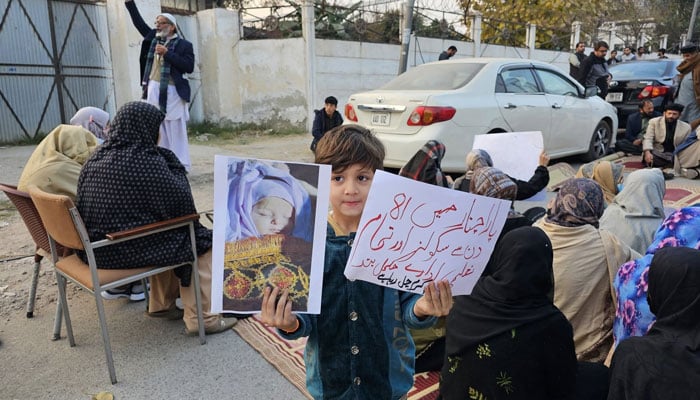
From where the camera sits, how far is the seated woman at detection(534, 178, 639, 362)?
8.40ft

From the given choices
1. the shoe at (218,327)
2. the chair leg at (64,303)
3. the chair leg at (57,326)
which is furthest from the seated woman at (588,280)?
the chair leg at (57,326)

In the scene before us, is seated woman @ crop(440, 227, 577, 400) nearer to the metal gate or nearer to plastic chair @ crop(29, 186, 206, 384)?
plastic chair @ crop(29, 186, 206, 384)

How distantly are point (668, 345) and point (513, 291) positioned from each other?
1.63 ft

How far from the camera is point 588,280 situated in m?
2.57

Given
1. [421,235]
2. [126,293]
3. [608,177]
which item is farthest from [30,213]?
[608,177]

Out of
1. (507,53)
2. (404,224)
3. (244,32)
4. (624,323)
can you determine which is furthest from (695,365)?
(507,53)

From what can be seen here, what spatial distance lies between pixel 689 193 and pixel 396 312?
19.8 ft

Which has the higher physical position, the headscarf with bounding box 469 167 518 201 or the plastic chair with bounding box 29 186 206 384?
the headscarf with bounding box 469 167 518 201

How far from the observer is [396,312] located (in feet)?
5.39

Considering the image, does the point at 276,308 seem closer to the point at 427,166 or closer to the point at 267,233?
the point at 267,233

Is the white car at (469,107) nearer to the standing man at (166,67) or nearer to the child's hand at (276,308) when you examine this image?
the standing man at (166,67)

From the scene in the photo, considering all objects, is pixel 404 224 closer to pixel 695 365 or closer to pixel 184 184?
pixel 695 365

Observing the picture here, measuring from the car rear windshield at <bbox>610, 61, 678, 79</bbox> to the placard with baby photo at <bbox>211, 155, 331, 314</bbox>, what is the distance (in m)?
10.7

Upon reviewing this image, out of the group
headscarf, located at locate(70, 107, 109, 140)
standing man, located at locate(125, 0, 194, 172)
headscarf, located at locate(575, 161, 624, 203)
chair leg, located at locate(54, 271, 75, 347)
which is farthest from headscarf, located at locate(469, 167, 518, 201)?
standing man, located at locate(125, 0, 194, 172)
